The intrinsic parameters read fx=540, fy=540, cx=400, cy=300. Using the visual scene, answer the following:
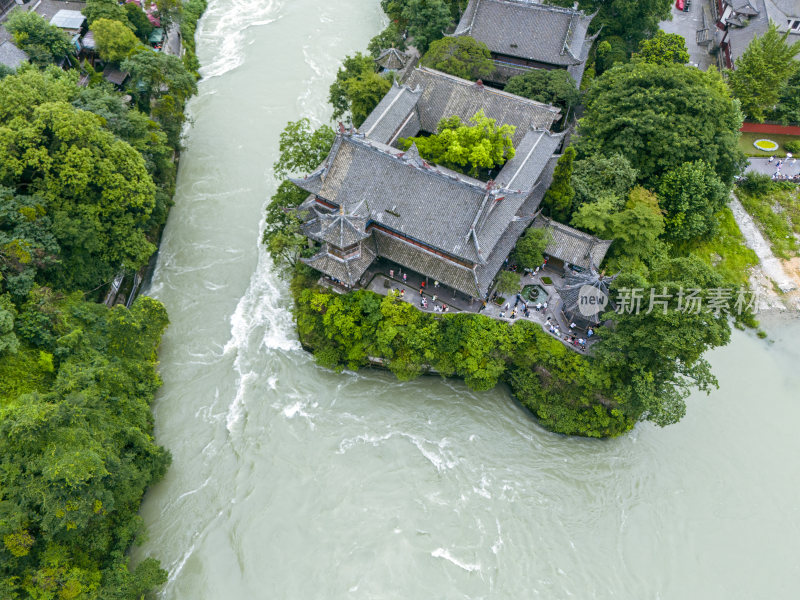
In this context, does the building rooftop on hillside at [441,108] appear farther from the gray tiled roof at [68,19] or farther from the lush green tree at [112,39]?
the gray tiled roof at [68,19]

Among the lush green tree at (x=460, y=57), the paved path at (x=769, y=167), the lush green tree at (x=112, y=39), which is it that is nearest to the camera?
the lush green tree at (x=460, y=57)

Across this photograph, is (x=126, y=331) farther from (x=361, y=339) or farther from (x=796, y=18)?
(x=796, y=18)

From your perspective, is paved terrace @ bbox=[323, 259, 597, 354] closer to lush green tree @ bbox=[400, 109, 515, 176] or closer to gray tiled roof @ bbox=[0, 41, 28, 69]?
lush green tree @ bbox=[400, 109, 515, 176]

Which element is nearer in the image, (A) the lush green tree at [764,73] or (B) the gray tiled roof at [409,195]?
(B) the gray tiled roof at [409,195]

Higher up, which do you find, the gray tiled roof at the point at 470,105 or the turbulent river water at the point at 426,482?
the gray tiled roof at the point at 470,105

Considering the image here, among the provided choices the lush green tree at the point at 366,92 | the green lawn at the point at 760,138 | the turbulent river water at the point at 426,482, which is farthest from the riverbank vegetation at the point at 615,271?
the green lawn at the point at 760,138

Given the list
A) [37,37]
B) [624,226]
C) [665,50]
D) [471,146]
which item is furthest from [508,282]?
[37,37]
